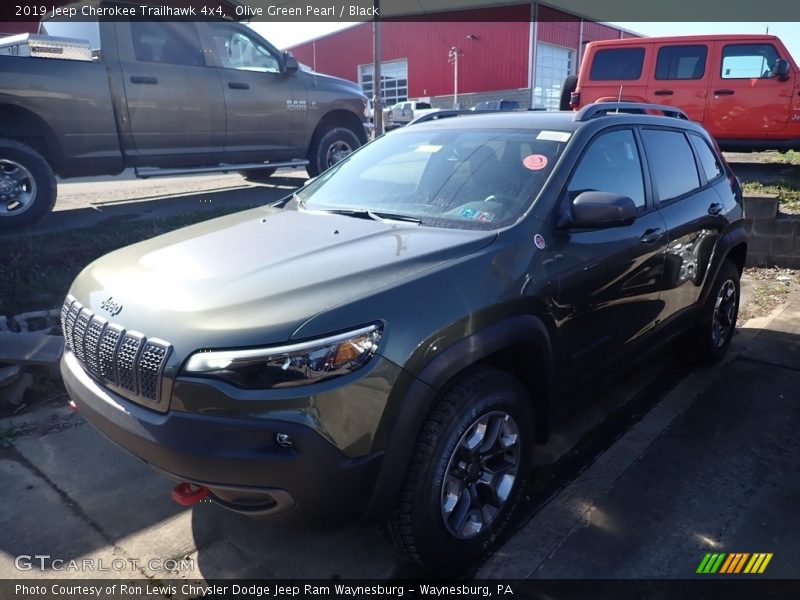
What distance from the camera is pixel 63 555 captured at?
8.30ft

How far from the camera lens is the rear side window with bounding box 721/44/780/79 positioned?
1000 centimetres

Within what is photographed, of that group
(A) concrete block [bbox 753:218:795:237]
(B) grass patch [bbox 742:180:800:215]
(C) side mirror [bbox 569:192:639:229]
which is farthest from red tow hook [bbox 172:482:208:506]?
(B) grass patch [bbox 742:180:800:215]

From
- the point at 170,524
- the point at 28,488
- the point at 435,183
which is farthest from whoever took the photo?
the point at 435,183

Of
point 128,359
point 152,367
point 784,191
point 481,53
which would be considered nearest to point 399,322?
point 152,367

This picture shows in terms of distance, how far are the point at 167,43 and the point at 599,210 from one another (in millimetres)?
5958

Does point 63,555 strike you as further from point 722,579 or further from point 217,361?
point 722,579

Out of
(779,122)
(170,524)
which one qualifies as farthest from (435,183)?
(779,122)

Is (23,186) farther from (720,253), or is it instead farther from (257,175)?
(720,253)

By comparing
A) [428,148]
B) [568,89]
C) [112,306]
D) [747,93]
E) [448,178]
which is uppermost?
[568,89]

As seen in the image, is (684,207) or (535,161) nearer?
(535,161)

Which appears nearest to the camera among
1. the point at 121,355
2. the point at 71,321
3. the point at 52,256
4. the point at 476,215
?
the point at 121,355

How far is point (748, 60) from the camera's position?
10148 millimetres

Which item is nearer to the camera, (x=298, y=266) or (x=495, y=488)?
(x=298, y=266)

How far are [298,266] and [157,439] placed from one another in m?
0.80
